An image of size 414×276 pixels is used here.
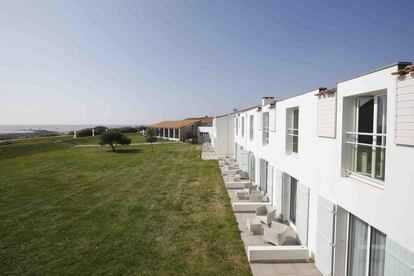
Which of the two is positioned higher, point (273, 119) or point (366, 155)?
point (273, 119)

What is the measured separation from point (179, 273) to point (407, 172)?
5.97 m

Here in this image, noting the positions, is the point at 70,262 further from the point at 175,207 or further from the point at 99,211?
the point at 175,207

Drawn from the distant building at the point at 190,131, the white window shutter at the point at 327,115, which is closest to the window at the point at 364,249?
the white window shutter at the point at 327,115

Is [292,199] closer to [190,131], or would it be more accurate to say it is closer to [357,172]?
[357,172]

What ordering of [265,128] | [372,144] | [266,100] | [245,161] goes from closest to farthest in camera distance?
1. [372,144]
2. [265,128]
3. [266,100]
4. [245,161]

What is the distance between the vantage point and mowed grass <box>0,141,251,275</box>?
788cm

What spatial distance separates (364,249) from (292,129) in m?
4.92

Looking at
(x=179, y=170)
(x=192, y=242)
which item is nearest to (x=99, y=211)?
(x=192, y=242)

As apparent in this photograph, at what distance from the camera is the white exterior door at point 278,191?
10.6 meters

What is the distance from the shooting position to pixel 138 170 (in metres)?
24.0

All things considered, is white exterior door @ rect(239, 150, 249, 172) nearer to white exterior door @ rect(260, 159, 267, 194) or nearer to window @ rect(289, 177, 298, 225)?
white exterior door @ rect(260, 159, 267, 194)

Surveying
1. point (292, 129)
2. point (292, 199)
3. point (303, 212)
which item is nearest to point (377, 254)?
point (303, 212)

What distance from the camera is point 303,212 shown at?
27.1 feet

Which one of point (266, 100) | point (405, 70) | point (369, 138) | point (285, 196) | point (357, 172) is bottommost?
point (285, 196)
